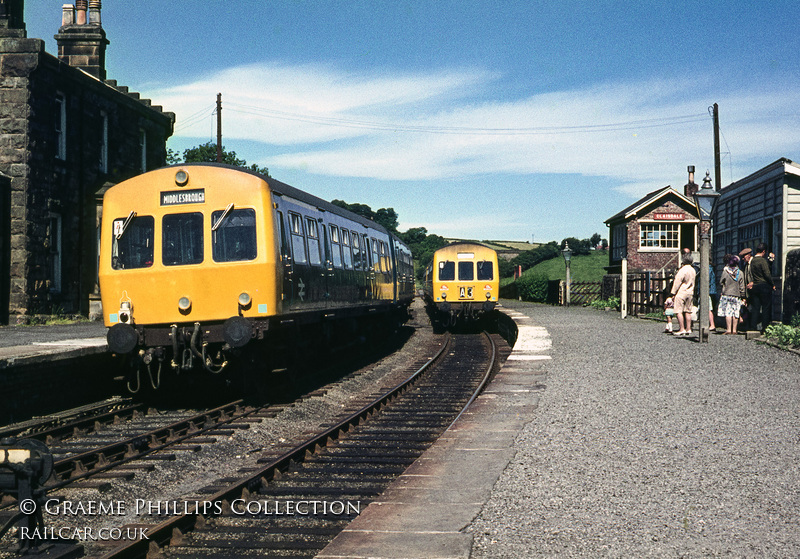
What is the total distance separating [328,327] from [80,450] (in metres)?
6.42

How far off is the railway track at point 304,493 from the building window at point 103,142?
47.1 ft

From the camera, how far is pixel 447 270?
936 inches

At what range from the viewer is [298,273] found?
10.7m

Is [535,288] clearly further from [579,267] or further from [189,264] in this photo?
[189,264]

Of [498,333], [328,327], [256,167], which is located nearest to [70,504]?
[328,327]

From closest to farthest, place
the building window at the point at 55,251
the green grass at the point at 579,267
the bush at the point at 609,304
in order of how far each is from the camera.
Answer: the building window at the point at 55,251, the bush at the point at 609,304, the green grass at the point at 579,267

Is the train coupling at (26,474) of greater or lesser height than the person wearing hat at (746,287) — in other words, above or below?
below

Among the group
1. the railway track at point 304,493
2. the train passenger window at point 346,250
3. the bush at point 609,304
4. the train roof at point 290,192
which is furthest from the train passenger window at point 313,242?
the bush at point 609,304

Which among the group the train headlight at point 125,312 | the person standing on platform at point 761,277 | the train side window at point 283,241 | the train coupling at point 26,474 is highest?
the train side window at point 283,241

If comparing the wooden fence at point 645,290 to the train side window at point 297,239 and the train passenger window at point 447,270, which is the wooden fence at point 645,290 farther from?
the train side window at point 297,239

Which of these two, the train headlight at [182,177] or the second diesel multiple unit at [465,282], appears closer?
the train headlight at [182,177]

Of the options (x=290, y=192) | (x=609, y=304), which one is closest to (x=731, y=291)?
(x=290, y=192)

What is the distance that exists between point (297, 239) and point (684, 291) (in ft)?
29.2

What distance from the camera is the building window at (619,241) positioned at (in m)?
40.0
